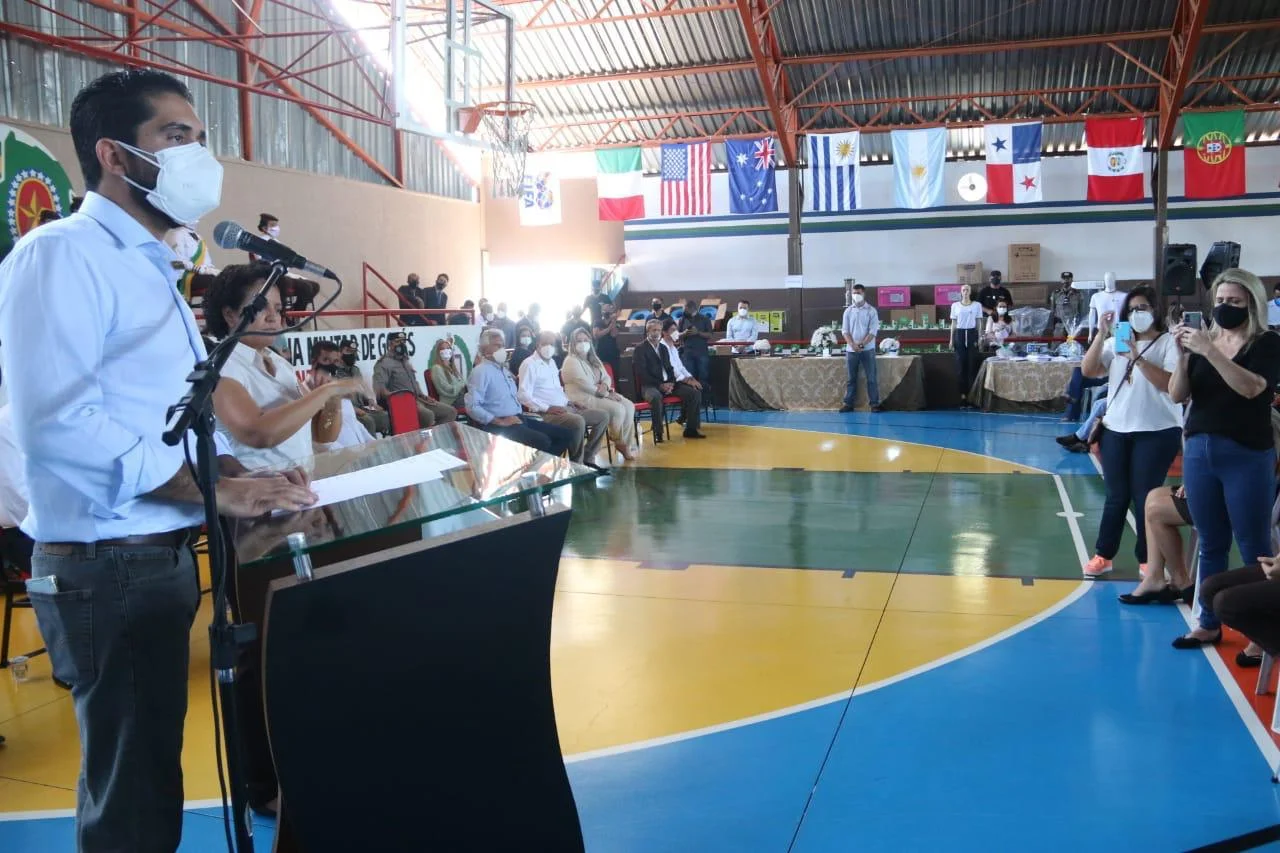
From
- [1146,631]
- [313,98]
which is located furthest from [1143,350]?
[313,98]

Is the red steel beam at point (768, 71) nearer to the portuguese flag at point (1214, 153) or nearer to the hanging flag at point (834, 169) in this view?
the hanging flag at point (834, 169)

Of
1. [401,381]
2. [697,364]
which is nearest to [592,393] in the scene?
[401,381]

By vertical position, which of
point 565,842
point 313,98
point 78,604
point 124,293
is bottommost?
point 565,842

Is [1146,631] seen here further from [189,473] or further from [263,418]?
[189,473]

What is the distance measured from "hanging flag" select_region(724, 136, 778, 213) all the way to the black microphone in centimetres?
1513

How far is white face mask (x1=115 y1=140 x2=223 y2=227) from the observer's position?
1.78 meters

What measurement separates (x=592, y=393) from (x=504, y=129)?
4139mm

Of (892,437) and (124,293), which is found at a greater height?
(124,293)

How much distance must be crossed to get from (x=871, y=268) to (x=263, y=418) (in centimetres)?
1880

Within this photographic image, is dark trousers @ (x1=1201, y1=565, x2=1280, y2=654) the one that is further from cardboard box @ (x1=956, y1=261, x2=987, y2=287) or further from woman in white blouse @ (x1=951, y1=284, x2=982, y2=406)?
cardboard box @ (x1=956, y1=261, x2=987, y2=287)

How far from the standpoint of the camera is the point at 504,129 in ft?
38.8

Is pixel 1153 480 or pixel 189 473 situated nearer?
pixel 189 473

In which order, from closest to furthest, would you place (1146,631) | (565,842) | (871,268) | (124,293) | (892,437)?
(124,293), (565,842), (1146,631), (892,437), (871,268)

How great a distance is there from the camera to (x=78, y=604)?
5.57 ft
